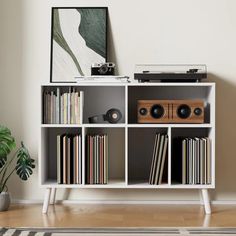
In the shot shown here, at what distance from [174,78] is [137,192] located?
2.54ft

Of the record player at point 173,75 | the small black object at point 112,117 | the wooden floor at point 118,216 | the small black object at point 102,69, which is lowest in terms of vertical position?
the wooden floor at point 118,216

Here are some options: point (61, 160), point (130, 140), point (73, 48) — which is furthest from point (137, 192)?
point (73, 48)

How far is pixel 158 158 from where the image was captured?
3113mm

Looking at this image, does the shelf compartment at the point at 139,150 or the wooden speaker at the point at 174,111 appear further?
the shelf compartment at the point at 139,150

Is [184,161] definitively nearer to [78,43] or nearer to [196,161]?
[196,161]

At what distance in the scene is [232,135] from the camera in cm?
337

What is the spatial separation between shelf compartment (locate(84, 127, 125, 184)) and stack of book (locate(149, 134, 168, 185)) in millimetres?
315

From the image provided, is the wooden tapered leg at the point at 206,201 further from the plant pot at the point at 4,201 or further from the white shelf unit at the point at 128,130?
the plant pot at the point at 4,201

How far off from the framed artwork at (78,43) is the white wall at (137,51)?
0.20 ft

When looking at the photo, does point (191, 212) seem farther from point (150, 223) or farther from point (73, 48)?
point (73, 48)

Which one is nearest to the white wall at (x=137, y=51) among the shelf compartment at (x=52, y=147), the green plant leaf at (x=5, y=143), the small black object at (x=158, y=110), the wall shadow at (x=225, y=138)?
the wall shadow at (x=225, y=138)

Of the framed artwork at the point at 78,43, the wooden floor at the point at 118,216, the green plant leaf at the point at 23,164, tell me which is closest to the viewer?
the wooden floor at the point at 118,216

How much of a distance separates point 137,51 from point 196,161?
784 mm

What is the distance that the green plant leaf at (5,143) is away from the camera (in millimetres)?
3133
